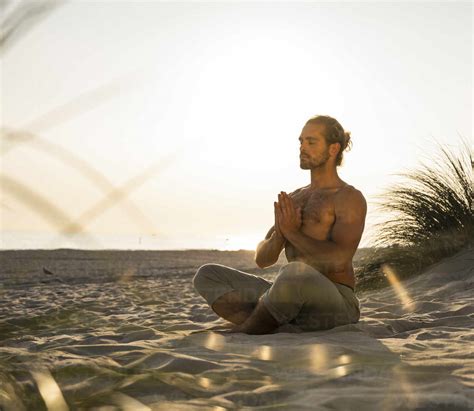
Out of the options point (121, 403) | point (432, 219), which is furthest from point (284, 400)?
point (432, 219)

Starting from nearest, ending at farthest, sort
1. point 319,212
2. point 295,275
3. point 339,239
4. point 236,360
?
point 236,360 < point 295,275 < point 339,239 < point 319,212

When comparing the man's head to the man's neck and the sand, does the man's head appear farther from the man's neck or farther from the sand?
the sand

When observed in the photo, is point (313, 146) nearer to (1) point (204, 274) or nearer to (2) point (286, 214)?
(2) point (286, 214)

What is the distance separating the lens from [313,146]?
3.37m

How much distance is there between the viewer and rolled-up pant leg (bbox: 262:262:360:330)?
9.79 ft

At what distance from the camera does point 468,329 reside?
306cm

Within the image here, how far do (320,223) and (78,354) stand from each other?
1439 mm

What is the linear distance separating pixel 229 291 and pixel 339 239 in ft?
2.40

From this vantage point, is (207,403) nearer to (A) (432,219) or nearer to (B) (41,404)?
(B) (41,404)

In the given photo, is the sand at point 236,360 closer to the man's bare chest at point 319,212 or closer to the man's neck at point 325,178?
the man's bare chest at point 319,212

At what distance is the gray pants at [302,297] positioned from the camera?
2986 mm

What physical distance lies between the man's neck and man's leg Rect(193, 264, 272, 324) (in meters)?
0.68

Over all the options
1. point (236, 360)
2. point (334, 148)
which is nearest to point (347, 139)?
point (334, 148)

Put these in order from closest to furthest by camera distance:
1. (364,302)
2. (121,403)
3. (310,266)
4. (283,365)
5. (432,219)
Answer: (121,403) → (283,365) → (310,266) → (364,302) → (432,219)
